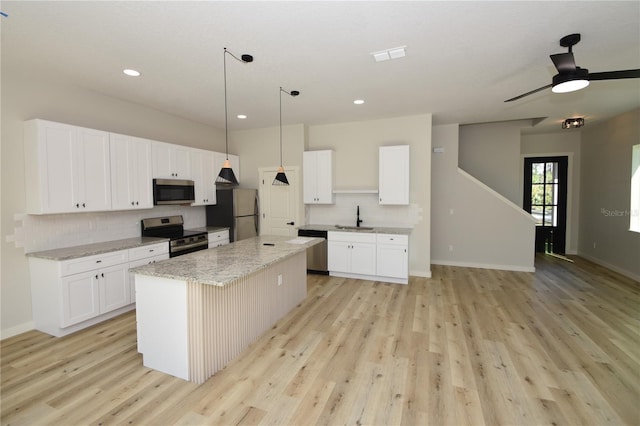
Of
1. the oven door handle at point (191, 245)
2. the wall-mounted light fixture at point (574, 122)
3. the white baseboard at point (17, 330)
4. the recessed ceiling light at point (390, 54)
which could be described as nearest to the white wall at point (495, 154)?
the wall-mounted light fixture at point (574, 122)

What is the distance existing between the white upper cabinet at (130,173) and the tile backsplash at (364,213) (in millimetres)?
2833

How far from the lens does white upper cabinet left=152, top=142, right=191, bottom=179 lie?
4.21 m

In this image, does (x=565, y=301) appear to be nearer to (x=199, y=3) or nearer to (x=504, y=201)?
(x=504, y=201)

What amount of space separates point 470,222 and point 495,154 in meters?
1.65

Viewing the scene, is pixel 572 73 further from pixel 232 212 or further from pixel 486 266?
pixel 232 212

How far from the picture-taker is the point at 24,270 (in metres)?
3.11

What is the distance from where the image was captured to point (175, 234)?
4.60 meters

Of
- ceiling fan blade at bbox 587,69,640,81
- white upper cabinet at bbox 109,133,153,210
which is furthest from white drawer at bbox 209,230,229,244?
ceiling fan blade at bbox 587,69,640,81

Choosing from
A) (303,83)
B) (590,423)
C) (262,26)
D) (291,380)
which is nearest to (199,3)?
(262,26)

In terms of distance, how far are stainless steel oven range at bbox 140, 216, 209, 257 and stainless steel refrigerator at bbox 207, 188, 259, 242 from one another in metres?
0.62

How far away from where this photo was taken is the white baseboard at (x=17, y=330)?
2.96 meters

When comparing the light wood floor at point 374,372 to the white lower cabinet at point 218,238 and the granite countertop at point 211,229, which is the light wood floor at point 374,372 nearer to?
the white lower cabinet at point 218,238

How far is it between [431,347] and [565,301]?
8.41 feet

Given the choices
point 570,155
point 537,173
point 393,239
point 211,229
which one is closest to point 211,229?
point 211,229
